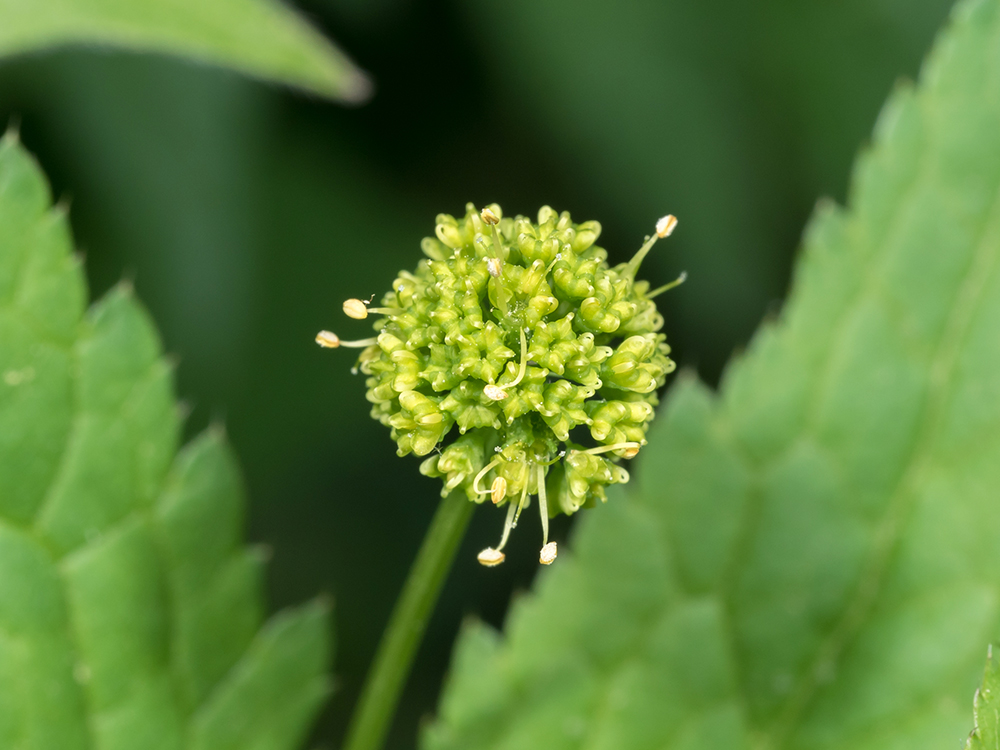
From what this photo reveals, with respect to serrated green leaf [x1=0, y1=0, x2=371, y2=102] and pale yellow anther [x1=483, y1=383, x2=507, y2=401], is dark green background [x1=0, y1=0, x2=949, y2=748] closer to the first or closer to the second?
serrated green leaf [x1=0, y1=0, x2=371, y2=102]

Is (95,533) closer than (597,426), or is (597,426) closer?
(597,426)

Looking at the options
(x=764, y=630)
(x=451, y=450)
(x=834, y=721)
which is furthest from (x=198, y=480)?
(x=834, y=721)

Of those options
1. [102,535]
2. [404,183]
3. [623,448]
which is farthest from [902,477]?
[404,183]

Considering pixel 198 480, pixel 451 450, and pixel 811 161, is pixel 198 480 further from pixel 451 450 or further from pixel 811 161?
pixel 811 161

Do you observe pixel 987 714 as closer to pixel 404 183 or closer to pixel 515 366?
pixel 515 366


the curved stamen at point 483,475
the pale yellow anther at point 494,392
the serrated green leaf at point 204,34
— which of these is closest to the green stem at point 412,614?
the curved stamen at point 483,475

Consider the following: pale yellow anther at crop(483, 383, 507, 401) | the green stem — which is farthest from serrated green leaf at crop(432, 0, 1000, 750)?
pale yellow anther at crop(483, 383, 507, 401)
